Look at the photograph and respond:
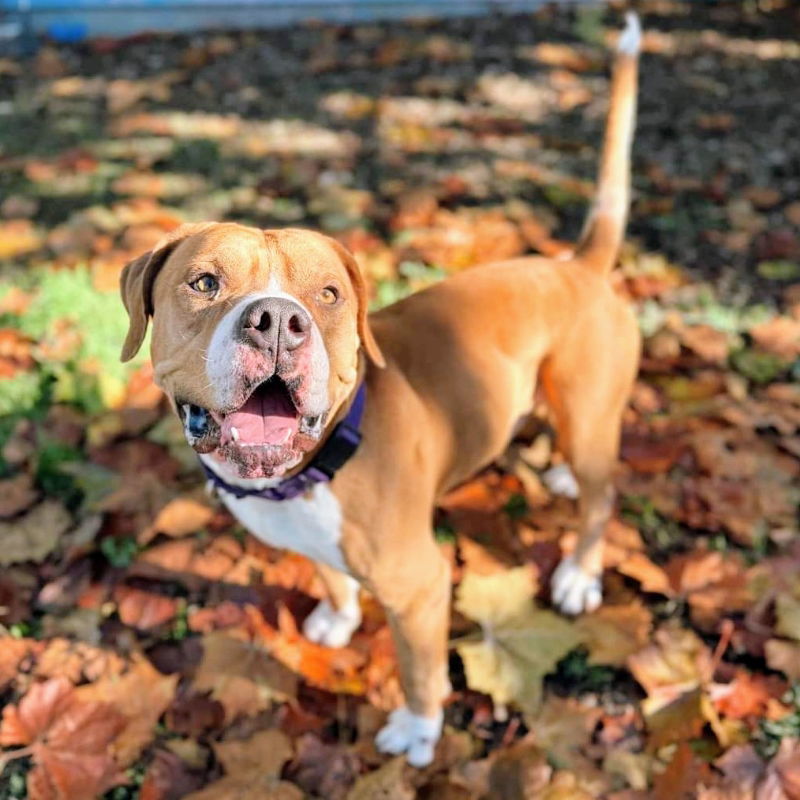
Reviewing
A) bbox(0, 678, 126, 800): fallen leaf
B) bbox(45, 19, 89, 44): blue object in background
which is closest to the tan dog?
bbox(0, 678, 126, 800): fallen leaf

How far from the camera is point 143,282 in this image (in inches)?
79.6

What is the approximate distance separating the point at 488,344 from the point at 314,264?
0.77 m

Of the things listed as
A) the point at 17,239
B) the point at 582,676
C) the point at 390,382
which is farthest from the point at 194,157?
the point at 582,676

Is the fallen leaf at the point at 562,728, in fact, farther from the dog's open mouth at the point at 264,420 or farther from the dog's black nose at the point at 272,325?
the dog's black nose at the point at 272,325

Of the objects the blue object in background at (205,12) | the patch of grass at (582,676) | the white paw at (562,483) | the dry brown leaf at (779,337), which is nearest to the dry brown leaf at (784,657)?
the patch of grass at (582,676)

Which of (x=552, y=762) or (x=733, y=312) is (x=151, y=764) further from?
(x=733, y=312)

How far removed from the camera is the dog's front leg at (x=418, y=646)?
227cm

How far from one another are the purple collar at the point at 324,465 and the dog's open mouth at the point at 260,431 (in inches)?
6.9

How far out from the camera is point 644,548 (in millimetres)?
3193

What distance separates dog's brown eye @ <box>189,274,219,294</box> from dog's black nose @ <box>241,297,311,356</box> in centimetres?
20

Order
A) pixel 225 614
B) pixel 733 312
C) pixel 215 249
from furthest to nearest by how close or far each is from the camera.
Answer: pixel 733 312 → pixel 225 614 → pixel 215 249

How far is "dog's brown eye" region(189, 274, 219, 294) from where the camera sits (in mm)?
1863

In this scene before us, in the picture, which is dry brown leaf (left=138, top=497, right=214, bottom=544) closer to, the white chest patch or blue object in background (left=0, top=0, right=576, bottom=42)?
the white chest patch

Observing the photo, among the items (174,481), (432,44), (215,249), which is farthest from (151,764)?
(432,44)
